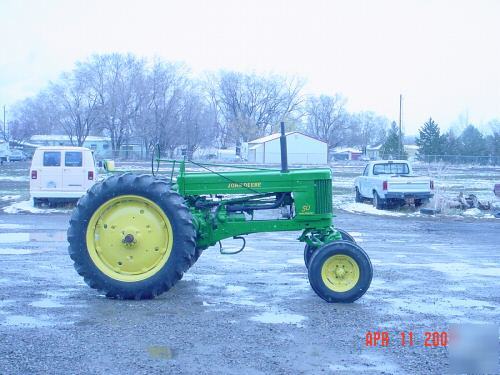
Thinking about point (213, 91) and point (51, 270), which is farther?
point (213, 91)

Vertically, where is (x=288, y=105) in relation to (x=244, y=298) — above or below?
above

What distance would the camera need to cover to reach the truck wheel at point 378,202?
74.1 ft

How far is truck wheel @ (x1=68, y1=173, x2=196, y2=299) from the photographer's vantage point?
26.6 feet

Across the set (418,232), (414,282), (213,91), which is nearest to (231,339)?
(414,282)

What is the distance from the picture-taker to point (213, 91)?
70.9 meters

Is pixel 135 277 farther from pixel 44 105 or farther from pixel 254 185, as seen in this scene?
pixel 44 105

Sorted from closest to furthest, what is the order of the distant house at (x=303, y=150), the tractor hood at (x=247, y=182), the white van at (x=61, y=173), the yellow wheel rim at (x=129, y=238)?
the yellow wheel rim at (x=129, y=238) < the tractor hood at (x=247, y=182) < the white van at (x=61, y=173) < the distant house at (x=303, y=150)

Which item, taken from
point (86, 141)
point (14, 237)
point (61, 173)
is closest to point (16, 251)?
point (14, 237)

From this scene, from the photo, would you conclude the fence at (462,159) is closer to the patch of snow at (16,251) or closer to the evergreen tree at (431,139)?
the evergreen tree at (431,139)

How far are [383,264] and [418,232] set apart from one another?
613cm

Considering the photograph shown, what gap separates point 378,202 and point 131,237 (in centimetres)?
1565

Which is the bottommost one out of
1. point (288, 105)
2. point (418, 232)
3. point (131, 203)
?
point (418, 232)

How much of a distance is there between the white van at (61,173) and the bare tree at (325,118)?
174 ft
